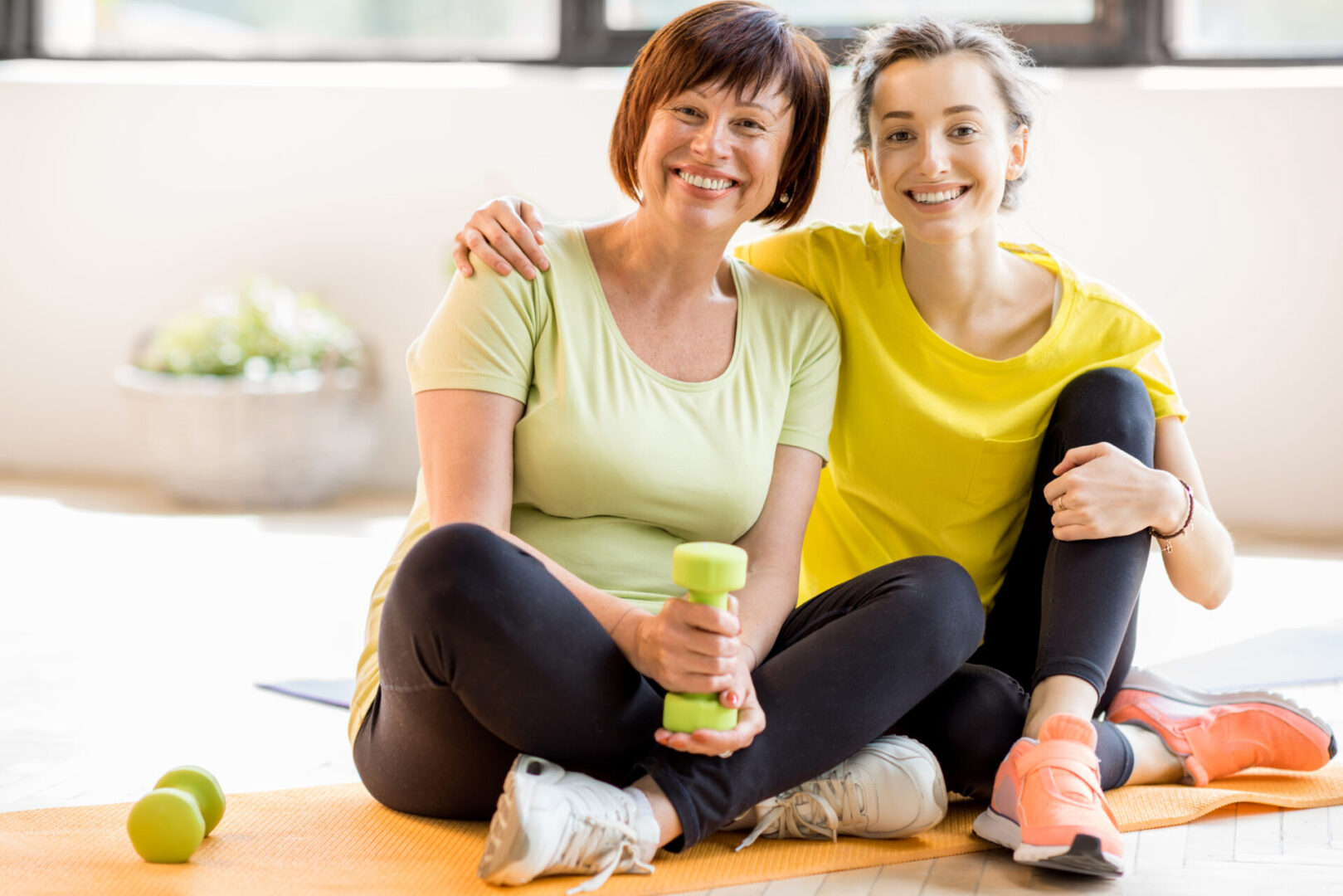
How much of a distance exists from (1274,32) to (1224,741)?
8.15 feet

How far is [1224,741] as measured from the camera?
1674 mm

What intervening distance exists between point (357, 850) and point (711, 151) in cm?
79

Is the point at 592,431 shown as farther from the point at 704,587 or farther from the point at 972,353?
the point at 972,353

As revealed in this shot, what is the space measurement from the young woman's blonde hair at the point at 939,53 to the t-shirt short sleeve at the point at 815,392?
249 millimetres

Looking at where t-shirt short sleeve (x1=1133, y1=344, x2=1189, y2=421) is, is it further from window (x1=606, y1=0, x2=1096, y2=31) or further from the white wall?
window (x1=606, y1=0, x2=1096, y2=31)

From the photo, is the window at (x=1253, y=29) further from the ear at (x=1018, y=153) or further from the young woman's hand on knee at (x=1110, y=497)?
the young woman's hand on knee at (x=1110, y=497)

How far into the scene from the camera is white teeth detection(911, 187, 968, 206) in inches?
64.8

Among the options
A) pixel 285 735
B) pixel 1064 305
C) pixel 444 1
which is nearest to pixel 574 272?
pixel 1064 305

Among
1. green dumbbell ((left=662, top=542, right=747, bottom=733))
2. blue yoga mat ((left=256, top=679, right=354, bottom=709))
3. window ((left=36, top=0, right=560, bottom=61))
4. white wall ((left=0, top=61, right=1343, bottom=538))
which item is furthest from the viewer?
window ((left=36, top=0, right=560, bottom=61))

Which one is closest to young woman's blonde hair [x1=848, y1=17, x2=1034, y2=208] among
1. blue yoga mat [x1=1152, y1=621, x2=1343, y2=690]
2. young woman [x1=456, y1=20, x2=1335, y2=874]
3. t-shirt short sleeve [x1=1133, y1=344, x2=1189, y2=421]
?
young woman [x1=456, y1=20, x2=1335, y2=874]

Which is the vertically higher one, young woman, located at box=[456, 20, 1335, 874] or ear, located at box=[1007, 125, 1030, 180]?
ear, located at box=[1007, 125, 1030, 180]

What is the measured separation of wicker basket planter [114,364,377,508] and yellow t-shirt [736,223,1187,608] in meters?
2.07

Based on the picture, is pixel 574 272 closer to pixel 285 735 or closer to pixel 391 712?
pixel 391 712

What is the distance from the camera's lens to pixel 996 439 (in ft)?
5.45
